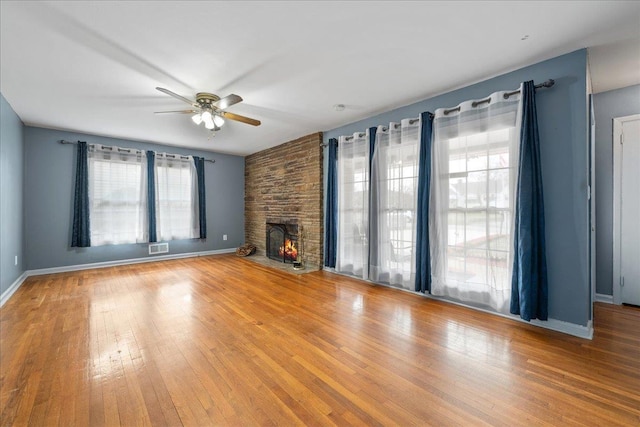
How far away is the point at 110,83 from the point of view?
302 cm

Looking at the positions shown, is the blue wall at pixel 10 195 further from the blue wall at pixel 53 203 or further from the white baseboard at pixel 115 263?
the white baseboard at pixel 115 263

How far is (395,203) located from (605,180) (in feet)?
8.55

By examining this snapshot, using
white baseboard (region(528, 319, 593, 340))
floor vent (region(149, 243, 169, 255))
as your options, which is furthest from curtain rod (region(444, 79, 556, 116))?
floor vent (region(149, 243, 169, 255))

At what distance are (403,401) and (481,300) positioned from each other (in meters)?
1.90

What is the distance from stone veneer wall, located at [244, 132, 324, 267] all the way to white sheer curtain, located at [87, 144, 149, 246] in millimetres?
2407

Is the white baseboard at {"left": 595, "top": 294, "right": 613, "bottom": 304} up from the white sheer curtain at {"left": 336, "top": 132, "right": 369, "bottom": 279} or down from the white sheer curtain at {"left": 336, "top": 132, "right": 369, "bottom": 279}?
down

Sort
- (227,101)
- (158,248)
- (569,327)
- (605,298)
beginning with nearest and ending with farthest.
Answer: (569,327)
(227,101)
(605,298)
(158,248)

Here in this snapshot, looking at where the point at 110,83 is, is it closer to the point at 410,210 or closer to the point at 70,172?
the point at 70,172

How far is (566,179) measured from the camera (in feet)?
8.36

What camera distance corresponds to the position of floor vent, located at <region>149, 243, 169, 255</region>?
595 cm

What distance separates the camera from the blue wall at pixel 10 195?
11.4 ft

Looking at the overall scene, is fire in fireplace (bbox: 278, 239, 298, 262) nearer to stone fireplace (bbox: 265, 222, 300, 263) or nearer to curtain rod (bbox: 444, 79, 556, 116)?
stone fireplace (bbox: 265, 222, 300, 263)

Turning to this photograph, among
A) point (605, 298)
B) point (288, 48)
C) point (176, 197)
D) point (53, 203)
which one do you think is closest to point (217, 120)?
point (288, 48)

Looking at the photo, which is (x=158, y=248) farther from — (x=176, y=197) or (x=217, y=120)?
(x=217, y=120)
